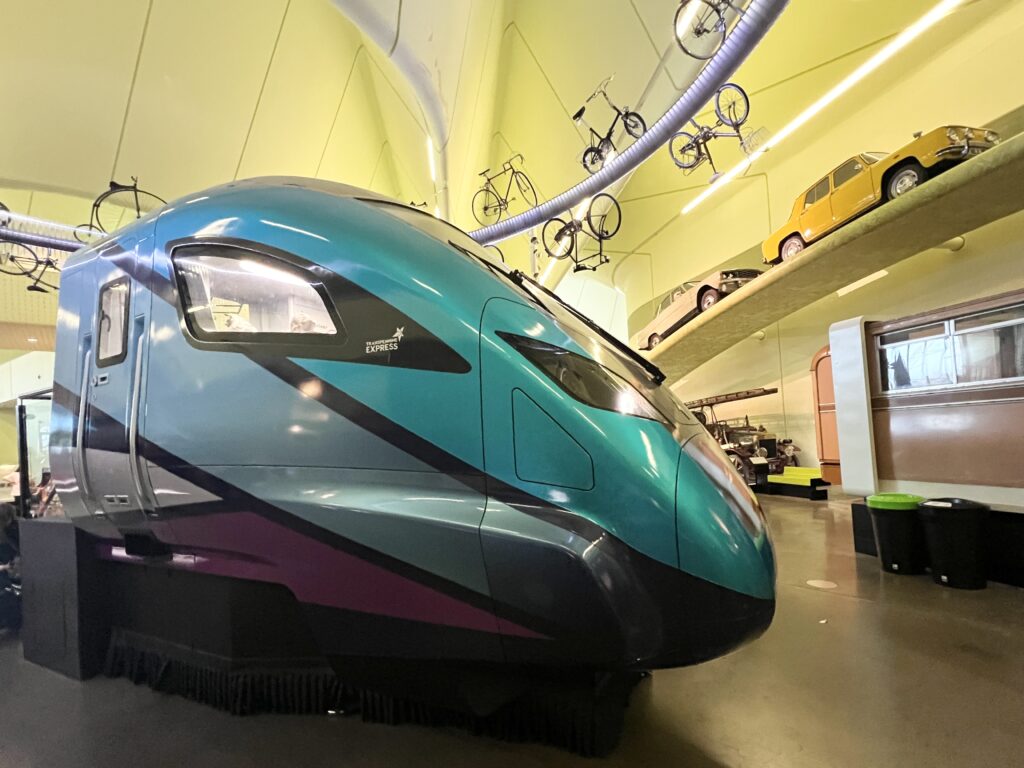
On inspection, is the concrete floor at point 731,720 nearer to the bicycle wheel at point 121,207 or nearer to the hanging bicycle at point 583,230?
the hanging bicycle at point 583,230

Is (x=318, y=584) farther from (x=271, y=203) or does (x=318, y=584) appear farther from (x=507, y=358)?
(x=271, y=203)

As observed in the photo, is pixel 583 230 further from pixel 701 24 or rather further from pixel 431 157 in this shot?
pixel 701 24

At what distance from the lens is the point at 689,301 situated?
11.0m

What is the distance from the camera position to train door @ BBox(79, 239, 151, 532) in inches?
93.0

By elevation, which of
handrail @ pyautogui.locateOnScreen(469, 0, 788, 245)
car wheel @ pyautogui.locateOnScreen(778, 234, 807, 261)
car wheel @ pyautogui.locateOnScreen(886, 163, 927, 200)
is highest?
handrail @ pyautogui.locateOnScreen(469, 0, 788, 245)

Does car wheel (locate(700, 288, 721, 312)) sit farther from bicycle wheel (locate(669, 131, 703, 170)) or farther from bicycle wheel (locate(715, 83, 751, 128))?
bicycle wheel (locate(715, 83, 751, 128))

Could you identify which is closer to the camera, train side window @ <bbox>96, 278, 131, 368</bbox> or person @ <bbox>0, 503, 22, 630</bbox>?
train side window @ <bbox>96, 278, 131, 368</bbox>

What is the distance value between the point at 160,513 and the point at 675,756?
2269 millimetres

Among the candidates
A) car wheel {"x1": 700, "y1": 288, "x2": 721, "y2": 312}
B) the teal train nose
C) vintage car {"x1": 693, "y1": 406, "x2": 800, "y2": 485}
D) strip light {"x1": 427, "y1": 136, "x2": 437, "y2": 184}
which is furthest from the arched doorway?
the teal train nose

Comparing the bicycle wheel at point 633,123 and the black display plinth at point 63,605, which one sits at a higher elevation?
the bicycle wheel at point 633,123

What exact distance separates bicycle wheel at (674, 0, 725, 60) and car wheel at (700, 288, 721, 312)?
4610mm

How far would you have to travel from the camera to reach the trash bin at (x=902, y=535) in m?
3.91

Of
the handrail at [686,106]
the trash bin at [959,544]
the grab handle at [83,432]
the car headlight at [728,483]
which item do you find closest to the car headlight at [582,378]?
the car headlight at [728,483]

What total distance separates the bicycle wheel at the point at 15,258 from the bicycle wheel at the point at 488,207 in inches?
299
